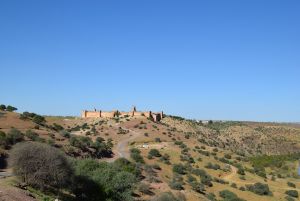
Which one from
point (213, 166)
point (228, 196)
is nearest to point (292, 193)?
point (228, 196)

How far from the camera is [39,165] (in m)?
27.2

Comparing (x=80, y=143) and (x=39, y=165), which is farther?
(x=80, y=143)

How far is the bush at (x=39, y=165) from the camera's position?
88.6 ft

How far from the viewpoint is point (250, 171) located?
6731cm

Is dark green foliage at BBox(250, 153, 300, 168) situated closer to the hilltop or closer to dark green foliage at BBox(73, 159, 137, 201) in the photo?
the hilltop

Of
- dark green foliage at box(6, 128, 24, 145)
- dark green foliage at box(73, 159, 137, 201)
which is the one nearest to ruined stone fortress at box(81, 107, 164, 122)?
dark green foliage at box(6, 128, 24, 145)

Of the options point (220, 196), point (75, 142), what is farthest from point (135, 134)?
point (220, 196)

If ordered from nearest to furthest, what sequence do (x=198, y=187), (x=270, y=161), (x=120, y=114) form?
(x=198, y=187)
(x=270, y=161)
(x=120, y=114)

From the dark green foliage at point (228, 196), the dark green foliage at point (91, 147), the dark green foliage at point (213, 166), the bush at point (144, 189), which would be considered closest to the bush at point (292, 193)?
the dark green foliage at point (228, 196)

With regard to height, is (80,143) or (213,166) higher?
(80,143)

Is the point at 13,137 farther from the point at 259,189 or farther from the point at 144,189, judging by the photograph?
the point at 259,189

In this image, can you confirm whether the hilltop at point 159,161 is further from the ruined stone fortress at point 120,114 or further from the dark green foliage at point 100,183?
the ruined stone fortress at point 120,114

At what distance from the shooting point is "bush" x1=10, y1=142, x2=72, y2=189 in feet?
88.6

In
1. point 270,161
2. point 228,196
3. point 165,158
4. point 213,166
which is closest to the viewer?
point 228,196
